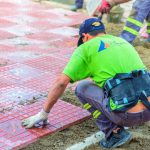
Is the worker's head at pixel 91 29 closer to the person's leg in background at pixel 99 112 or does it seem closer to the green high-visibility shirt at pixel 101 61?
the green high-visibility shirt at pixel 101 61

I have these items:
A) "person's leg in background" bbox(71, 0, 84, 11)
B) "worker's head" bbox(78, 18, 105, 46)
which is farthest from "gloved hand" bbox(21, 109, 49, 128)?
"person's leg in background" bbox(71, 0, 84, 11)

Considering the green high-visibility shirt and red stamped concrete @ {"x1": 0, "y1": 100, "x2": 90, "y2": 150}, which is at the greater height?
the green high-visibility shirt

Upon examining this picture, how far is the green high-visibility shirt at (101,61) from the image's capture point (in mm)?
3875

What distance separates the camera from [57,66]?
21.6ft

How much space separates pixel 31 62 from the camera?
21.8ft

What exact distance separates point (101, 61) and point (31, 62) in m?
2.93

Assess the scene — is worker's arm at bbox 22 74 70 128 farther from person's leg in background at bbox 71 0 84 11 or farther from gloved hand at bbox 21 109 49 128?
person's leg in background at bbox 71 0 84 11

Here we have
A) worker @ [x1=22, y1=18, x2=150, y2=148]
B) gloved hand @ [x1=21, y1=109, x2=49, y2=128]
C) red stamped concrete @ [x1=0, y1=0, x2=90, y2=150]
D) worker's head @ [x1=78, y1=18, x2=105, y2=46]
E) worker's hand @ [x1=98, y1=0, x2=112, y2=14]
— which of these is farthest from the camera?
worker's hand @ [x1=98, y1=0, x2=112, y2=14]

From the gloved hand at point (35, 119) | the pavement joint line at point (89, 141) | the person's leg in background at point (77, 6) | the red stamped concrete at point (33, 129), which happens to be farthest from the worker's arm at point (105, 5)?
the person's leg in background at point (77, 6)

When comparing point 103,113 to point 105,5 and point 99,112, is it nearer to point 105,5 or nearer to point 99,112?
A: point 99,112

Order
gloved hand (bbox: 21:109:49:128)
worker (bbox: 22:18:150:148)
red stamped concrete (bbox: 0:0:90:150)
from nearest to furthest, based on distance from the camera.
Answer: worker (bbox: 22:18:150:148)
gloved hand (bbox: 21:109:49:128)
red stamped concrete (bbox: 0:0:90:150)

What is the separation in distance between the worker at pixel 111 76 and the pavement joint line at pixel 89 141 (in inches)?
14.7

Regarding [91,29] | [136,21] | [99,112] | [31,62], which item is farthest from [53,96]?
[136,21]

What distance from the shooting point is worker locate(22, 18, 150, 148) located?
3.83 meters
